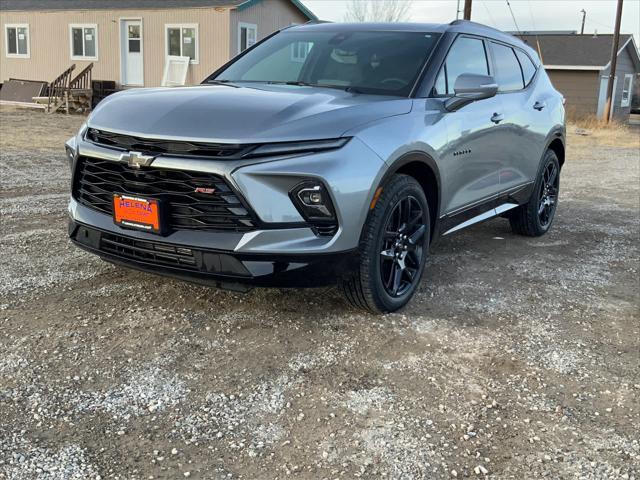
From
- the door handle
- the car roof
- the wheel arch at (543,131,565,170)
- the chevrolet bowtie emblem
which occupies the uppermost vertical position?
the car roof

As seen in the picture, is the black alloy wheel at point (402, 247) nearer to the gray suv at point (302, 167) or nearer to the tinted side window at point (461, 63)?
the gray suv at point (302, 167)

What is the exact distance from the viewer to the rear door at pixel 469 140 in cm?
452

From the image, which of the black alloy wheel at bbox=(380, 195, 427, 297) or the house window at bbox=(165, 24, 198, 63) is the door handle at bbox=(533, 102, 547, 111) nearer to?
the black alloy wheel at bbox=(380, 195, 427, 297)

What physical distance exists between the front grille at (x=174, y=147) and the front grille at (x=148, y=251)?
1.60ft

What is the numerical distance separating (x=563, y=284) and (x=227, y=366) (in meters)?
2.88

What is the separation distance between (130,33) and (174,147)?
20582 mm

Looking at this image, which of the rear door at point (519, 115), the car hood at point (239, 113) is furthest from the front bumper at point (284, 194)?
the rear door at point (519, 115)

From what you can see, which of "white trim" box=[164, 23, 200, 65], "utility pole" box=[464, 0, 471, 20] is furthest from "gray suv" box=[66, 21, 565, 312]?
"white trim" box=[164, 23, 200, 65]

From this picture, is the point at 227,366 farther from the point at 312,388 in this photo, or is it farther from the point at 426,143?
A: the point at 426,143

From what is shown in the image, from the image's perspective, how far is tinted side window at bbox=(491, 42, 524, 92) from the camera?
218 inches

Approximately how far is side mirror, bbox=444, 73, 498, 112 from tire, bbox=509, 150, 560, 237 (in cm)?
204

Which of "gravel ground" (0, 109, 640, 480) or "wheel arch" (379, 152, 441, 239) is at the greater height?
"wheel arch" (379, 152, 441, 239)

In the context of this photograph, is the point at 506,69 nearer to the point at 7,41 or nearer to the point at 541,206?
the point at 541,206

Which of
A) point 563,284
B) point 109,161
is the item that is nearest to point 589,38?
point 563,284
